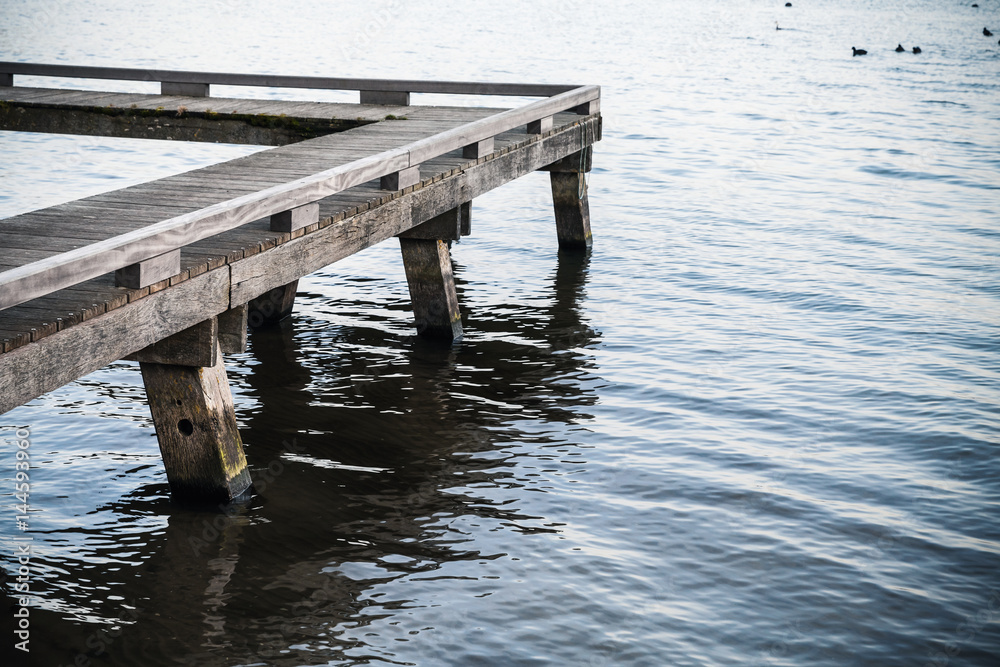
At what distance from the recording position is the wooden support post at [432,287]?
10000mm

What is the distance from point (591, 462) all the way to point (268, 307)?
4.45 m

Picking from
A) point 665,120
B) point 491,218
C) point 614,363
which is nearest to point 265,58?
point 665,120

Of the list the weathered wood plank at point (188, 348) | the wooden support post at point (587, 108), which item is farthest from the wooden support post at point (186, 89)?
the weathered wood plank at point (188, 348)

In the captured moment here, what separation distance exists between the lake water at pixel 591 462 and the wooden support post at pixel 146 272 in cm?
178

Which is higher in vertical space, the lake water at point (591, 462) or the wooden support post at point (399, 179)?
the wooden support post at point (399, 179)

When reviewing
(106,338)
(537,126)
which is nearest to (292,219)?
(106,338)

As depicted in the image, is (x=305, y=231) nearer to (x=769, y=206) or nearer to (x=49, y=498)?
(x=49, y=498)

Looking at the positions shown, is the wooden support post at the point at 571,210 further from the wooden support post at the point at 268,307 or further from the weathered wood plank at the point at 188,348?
the weathered wood plank at the point at 188,348

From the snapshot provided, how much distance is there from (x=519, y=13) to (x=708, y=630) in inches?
2791

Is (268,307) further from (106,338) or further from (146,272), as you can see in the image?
(106,338)

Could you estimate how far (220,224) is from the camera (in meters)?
6.34

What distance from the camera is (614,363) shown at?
33.9ft

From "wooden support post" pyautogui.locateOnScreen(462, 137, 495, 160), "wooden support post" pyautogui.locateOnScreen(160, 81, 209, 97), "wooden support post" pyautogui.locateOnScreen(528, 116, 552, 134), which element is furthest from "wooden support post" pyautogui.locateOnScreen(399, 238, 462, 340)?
"wooden support post" pyautogui.locateOnScreen(160, 81, 209, 97)

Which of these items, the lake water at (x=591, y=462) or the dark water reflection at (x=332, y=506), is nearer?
the dark water reflection at (x=332, y=506)
